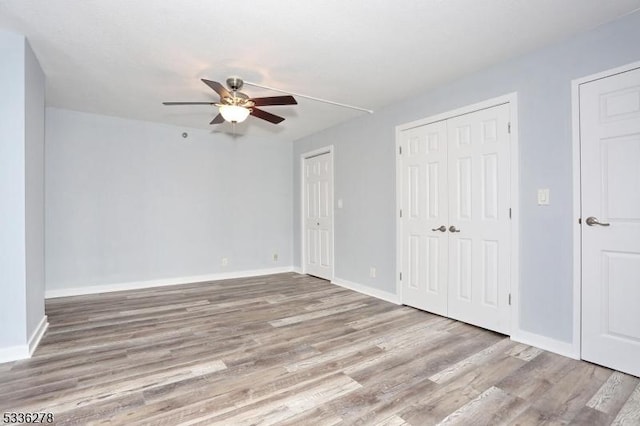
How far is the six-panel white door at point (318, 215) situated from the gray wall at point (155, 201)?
51 cm

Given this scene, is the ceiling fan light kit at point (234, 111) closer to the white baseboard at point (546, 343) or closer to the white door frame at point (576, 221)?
the white door frame at point (576, 221)

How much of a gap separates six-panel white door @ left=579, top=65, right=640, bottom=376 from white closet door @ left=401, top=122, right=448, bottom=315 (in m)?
1.23

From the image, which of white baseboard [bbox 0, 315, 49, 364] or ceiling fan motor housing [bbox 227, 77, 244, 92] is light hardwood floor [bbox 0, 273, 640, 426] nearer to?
white baseboard [bbox 0, 315, 49, 364]

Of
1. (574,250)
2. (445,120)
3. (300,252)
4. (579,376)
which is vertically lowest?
(579,376)

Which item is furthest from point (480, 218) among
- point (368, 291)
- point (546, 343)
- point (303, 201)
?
point (303, 201)

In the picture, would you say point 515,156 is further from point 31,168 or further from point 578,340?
point 31,168

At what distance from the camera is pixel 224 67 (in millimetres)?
2967

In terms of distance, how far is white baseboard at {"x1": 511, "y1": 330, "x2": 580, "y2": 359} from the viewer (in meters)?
2.49

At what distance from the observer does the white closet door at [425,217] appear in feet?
11.4

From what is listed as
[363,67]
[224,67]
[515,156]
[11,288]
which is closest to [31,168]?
[11,288]

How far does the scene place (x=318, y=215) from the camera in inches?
217

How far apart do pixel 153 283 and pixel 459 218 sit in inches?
173

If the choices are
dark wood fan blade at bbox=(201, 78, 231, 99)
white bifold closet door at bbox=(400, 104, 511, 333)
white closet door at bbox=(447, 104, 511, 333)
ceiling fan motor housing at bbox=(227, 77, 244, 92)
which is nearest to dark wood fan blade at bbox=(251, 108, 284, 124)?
ceiling fan motor housing at bbox=(227, 77, 244, 92)

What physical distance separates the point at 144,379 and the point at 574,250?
10.9 feet
